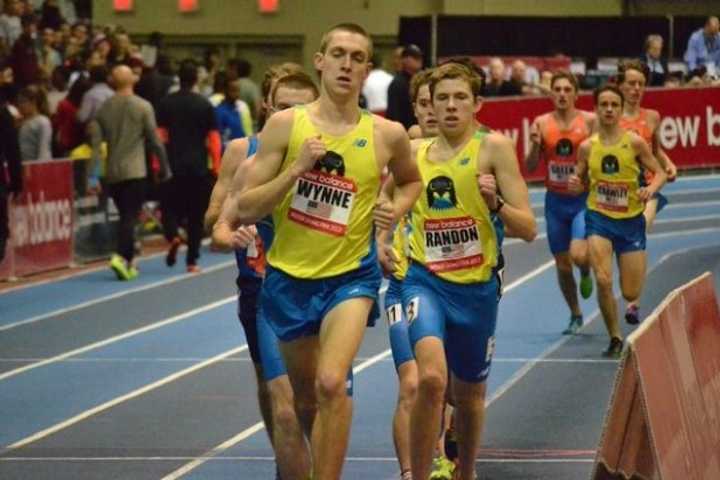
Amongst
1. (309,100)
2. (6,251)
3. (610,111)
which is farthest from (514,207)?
(6,251)

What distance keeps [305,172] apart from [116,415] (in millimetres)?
5090

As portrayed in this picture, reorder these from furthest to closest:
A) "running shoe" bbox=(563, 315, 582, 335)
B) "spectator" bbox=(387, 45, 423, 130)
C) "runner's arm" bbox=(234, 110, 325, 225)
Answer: "spectator" bbox=(387, 45, 423, 130), "running shoe" bbox=(563, 315, 582, 335), "runner's arm" bbox=(234, 110, 325, 225)

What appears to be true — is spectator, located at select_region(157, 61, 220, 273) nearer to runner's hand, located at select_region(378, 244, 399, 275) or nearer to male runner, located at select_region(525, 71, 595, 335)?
male runner, located at select_region(525, 71, 595, 335)

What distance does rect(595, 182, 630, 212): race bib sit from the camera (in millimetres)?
16266

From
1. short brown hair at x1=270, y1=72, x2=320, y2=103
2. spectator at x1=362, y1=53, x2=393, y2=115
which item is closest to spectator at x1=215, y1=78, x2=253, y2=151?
spectator at x1=362, y1=53, x2=393, y2=115

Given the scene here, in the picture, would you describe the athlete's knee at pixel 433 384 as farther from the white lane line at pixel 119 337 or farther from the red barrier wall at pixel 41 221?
the red barrier wall at pixel 41 221

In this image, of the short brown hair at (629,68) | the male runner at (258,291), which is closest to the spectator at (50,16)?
the short brown hair at (629,68)

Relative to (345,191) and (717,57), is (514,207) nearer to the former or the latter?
(345,191)

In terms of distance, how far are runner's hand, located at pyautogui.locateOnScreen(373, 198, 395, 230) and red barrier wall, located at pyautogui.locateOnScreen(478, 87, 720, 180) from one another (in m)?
24.0

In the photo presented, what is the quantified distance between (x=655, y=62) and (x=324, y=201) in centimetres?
2305

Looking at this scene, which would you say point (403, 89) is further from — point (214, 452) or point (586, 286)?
point (214, 452)

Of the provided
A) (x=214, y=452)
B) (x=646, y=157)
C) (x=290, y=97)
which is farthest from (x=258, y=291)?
(x=646, y=157)

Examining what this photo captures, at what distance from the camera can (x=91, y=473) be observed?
11391 mm

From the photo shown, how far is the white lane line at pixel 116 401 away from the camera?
42.0 feet
